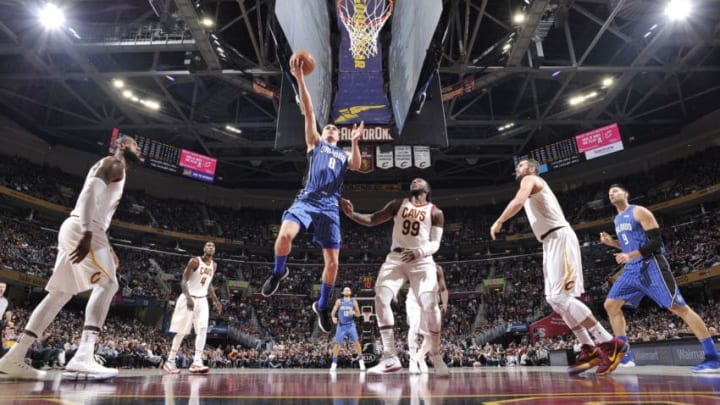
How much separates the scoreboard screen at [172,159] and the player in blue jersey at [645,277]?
21596mm

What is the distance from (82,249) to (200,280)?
14.9 ft

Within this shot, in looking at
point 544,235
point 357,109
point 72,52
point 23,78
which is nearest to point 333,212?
point 544,235

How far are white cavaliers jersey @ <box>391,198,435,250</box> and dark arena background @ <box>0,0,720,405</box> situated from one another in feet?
7.52

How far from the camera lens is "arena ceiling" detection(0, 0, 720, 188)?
643 inches

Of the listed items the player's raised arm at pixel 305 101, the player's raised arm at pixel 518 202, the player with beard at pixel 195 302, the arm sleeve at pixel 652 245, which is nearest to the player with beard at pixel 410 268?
the player's raised arm at pixel 518 202

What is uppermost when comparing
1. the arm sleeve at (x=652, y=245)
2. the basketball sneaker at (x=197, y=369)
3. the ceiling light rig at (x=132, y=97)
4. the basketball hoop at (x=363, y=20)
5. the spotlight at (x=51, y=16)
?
the ceiling light rig at (x=132, y=97)

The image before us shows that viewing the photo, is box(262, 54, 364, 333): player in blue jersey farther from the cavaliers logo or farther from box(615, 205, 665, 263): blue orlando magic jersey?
box(615, 205, 665, 263): blue orlando magic jersey

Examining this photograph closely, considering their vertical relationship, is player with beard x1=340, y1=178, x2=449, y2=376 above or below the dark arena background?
below

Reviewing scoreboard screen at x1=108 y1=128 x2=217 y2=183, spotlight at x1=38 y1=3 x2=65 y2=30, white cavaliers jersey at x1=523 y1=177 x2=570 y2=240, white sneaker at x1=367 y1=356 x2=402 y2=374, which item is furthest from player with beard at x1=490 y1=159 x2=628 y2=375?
scoreboard screen at x1=108 y1=128 x2=217 y2=183

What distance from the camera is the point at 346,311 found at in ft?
38.8

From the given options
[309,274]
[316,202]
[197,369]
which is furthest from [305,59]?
[309,274]

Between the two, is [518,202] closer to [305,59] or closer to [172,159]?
[305,59]

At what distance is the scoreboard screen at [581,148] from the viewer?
21453 mm

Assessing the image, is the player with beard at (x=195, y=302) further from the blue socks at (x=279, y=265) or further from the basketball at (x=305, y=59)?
the basketball at (x=305, y=59)
